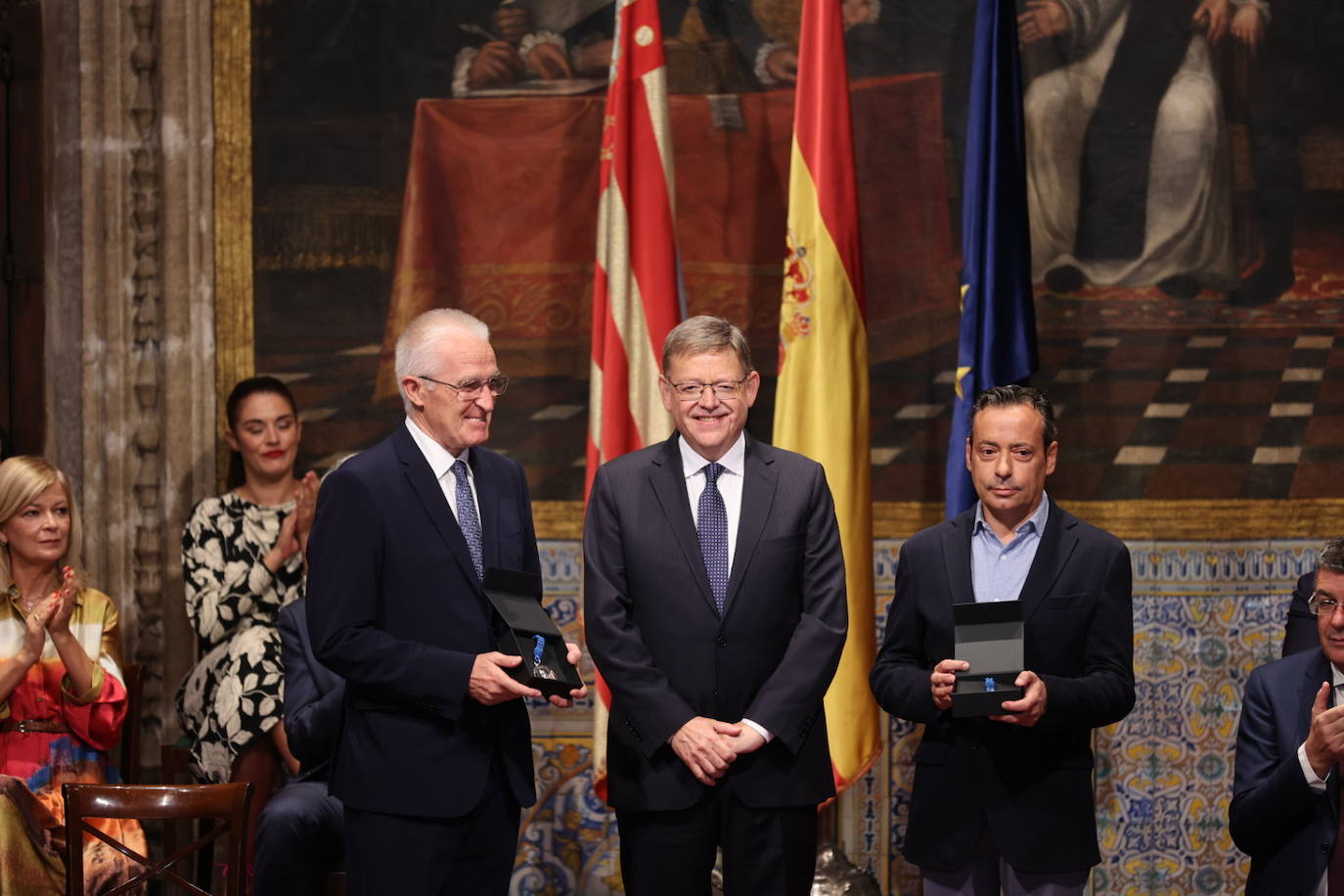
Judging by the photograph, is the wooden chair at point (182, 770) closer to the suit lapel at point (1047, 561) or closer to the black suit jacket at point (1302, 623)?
the suit lapel at point (1047, 561)

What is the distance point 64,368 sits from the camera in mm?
Result: 5184

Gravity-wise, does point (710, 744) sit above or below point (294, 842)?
above

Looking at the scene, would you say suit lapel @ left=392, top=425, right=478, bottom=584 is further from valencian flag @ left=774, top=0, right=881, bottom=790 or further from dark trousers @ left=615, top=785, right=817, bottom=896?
valencian flag @ left=774, top=0, right=881, bottom=790

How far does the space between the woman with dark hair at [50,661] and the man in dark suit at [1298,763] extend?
2.90m

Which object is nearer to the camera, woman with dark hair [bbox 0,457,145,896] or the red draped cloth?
woman with dark hair [bbox 0,457,145,896]

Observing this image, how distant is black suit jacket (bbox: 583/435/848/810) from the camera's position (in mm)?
3115

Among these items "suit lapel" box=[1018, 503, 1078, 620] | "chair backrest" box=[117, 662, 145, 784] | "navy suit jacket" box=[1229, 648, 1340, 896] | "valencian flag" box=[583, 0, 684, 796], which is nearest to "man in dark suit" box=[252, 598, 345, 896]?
"chair backrest" box=[117, 662, 145, 784]

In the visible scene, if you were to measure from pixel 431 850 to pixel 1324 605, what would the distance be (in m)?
1.94

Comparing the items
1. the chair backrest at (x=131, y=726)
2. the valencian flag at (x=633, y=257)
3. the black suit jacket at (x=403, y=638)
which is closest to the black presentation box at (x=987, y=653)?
the black suit jacket at (x=403, y=638)

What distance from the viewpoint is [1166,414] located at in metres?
4.91

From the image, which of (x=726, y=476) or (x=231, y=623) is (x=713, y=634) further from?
(x=231, y=623)

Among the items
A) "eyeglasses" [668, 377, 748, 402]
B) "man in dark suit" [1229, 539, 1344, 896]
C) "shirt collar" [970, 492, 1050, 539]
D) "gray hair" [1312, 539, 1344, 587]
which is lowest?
"man in dark suit" [1229, 539, 1344, 896]

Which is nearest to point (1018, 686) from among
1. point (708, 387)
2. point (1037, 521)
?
point (1037, 521)

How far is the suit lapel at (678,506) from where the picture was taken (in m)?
3.19
